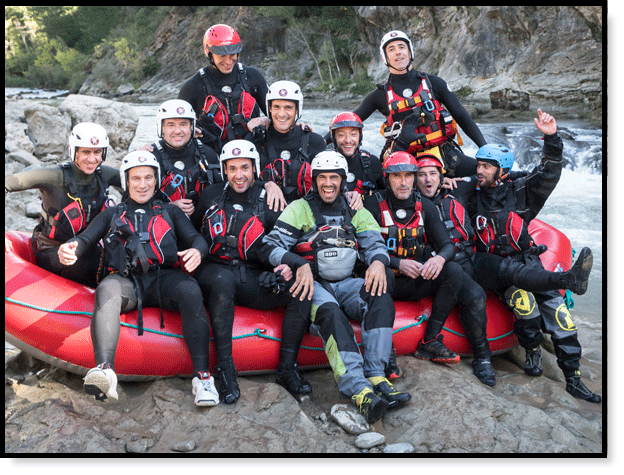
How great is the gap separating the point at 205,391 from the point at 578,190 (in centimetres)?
708

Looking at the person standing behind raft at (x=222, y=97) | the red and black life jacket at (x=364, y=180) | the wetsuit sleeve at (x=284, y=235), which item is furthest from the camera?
the person standing behind raft at (x=222, y=97)

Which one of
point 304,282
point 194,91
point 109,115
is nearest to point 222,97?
point 194,91

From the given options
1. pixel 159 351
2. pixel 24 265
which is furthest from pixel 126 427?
pixel 24 265

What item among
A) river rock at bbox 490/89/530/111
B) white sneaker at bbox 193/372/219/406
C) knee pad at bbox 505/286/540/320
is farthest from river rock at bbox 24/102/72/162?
river rock at bbox 490/89/530/111

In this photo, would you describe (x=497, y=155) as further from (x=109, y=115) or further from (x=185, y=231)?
(x=109, y=115)

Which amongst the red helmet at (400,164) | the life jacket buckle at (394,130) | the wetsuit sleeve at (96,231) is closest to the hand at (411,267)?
the red helmet at (400,164)

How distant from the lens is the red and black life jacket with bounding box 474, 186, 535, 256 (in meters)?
3.41

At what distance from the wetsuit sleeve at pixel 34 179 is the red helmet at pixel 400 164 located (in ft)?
6.55

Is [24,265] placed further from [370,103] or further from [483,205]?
[483,205]

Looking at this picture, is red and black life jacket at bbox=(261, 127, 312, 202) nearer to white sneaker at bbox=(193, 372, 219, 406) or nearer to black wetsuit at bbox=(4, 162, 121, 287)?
black wetsuit at bbox=(4, 162, 121, 287)

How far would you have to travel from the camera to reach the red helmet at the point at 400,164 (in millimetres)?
3223

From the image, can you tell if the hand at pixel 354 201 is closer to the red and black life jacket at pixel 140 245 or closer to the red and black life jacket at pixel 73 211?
the red and black life jacket at pixel 140 245

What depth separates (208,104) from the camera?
395 centimetres

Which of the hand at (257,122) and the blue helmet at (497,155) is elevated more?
the hand at (257,122)
